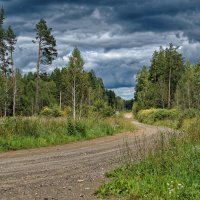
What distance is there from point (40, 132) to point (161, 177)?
15.2 meters

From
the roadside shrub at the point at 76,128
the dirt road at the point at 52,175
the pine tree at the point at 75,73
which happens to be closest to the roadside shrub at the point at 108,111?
the pine tree at the point at 75,73

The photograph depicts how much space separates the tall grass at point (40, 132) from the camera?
21.6m

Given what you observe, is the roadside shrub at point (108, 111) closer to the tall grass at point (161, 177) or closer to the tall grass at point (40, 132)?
the tall grass at point (40, 132)

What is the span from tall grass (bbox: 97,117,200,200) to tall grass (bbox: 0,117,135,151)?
10.4m

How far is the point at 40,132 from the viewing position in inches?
955

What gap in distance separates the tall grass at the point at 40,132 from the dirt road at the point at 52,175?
3362 mm

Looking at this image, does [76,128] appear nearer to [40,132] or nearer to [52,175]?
[40,132]

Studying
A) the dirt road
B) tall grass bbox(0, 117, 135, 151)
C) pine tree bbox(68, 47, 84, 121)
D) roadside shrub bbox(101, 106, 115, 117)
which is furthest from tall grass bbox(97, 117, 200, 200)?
pine tree bbox(68, 47, 84, 121)

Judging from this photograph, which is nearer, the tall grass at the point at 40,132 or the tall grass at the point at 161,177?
the tall grass at the point at 161,177

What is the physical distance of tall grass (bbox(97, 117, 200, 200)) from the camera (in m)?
8.74

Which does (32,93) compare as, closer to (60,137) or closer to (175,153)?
(60,137)

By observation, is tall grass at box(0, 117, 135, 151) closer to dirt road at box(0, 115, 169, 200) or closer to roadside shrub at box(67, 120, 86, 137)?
roadside shrub at box(67, 120, 86, 137)

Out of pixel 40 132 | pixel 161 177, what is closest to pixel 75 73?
pixel 40 132

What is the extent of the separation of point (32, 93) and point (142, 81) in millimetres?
31099
